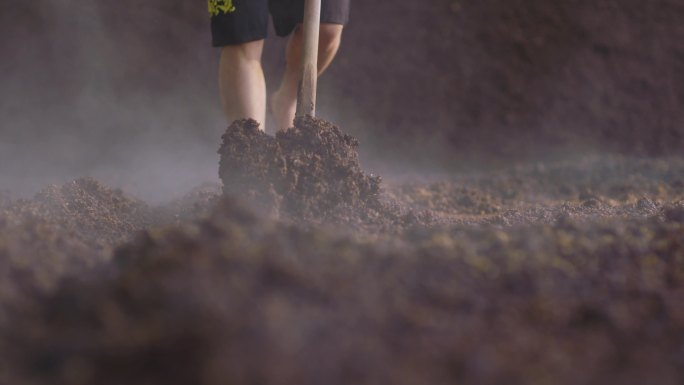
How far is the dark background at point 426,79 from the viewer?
4852 millimetres

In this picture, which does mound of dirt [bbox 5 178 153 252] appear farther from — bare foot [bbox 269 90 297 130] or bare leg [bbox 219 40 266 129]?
bare foot [bbox 269 90 297 130]

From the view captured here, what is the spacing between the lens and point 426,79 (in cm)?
504

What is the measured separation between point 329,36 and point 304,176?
841 mm

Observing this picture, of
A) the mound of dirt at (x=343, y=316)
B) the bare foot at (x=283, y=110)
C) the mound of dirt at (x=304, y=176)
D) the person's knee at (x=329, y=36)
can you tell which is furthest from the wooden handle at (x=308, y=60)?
the mound of dirt at (x=343, y=316)

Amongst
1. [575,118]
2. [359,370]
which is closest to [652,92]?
[575,118]

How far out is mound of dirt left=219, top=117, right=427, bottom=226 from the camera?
2.27 metres

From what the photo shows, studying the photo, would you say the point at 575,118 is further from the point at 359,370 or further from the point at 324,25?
the point at 359,370

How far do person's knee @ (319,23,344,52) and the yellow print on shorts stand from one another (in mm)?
405

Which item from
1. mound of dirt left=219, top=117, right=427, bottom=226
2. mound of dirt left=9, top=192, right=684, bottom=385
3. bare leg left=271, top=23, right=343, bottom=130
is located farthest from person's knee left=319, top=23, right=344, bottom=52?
mound of dirt left=9, top=192, right=684, bottom=385

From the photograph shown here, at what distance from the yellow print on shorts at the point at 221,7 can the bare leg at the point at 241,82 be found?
0.42ft

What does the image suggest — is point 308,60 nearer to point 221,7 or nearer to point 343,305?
point 221,7

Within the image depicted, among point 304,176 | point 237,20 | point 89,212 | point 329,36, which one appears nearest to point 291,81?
point 329,36

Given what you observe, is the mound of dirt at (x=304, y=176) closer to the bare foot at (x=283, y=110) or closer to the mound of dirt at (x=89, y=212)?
the mound of dirt at (x=89, y=212)

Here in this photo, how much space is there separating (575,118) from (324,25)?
8.59 feet
